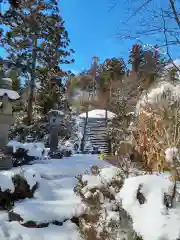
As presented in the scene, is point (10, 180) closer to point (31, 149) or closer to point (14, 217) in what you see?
point (14, 217)

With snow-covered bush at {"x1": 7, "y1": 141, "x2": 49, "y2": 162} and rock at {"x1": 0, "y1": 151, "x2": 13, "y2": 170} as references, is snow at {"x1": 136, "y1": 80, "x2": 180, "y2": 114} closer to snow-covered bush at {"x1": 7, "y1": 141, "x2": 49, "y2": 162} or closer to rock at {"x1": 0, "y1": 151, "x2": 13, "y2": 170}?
rock at {"x1": 0, "y1": 151, "x2": 13, "y2": 170}

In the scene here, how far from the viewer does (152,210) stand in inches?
88.0

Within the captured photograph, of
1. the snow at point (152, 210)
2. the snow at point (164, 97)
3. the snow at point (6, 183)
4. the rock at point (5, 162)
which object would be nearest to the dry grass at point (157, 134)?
the snow at point (164, 97)

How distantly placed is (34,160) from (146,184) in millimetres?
6405

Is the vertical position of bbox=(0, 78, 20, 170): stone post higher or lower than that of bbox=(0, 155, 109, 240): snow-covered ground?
higher

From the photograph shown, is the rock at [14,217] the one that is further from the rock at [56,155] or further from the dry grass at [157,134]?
the rock at [56,155]

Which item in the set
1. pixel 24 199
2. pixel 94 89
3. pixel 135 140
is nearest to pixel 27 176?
pixel 24 199

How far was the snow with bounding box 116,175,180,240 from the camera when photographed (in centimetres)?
201

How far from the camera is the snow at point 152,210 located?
2011mm

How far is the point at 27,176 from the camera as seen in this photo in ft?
16.3

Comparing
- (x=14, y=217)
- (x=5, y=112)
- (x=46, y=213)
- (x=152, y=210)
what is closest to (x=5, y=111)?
(x=5, y=112)

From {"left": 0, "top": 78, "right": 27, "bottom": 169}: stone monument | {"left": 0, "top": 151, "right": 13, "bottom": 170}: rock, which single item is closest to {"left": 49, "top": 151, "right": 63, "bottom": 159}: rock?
{"left": 0, "top": 78, "right": 27, "bottom": 169}: stone monument

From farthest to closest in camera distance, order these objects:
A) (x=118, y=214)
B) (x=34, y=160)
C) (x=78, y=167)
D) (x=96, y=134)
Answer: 1. (x=96, y=134)
2. (x=34, y=160)
3. (x=78, y=167)
4. (x=118, y=214)

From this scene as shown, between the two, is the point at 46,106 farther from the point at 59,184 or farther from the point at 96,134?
the point at 59,184
